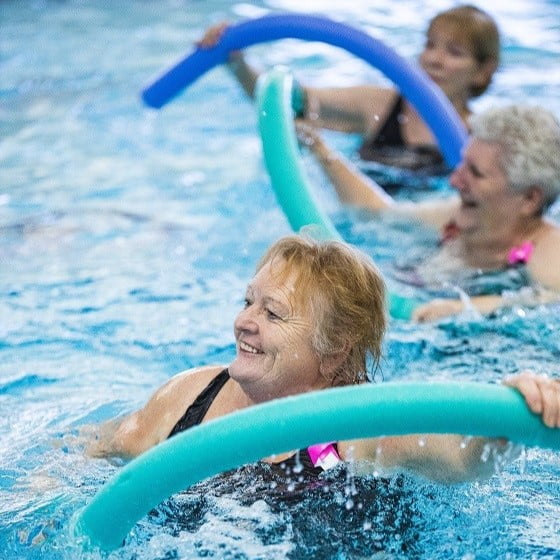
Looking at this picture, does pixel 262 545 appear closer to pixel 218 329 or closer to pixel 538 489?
pixel 538 489

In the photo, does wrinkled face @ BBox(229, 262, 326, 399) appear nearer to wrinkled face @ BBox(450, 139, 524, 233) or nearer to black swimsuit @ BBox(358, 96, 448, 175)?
wrinkled face @ BBox(450, 139, 524, 233)

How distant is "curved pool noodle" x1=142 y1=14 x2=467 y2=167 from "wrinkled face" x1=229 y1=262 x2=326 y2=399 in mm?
3059

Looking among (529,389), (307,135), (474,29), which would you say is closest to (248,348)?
(529,389)

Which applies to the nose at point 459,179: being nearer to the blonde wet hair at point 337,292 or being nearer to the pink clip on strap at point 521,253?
the pink clip on strap at point 521,253

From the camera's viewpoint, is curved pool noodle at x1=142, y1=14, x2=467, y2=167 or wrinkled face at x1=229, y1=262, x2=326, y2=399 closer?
wrinkled face at x1=229, y1=262, x2=326, y2=399

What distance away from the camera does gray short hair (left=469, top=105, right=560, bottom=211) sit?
520 cm

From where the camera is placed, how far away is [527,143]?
5.20 m

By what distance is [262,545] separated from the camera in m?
3.21

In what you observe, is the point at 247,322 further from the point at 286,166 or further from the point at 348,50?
the point at 348,50

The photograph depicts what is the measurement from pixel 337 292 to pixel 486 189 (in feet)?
7.26

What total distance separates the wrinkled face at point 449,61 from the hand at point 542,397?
4214 millimetres

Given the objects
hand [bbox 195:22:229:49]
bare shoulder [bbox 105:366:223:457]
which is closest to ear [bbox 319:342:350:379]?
bare shoulder [bbox 105:366:223:457]

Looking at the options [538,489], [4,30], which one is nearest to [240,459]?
[538,489]

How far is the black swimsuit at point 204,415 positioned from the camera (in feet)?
10.8
